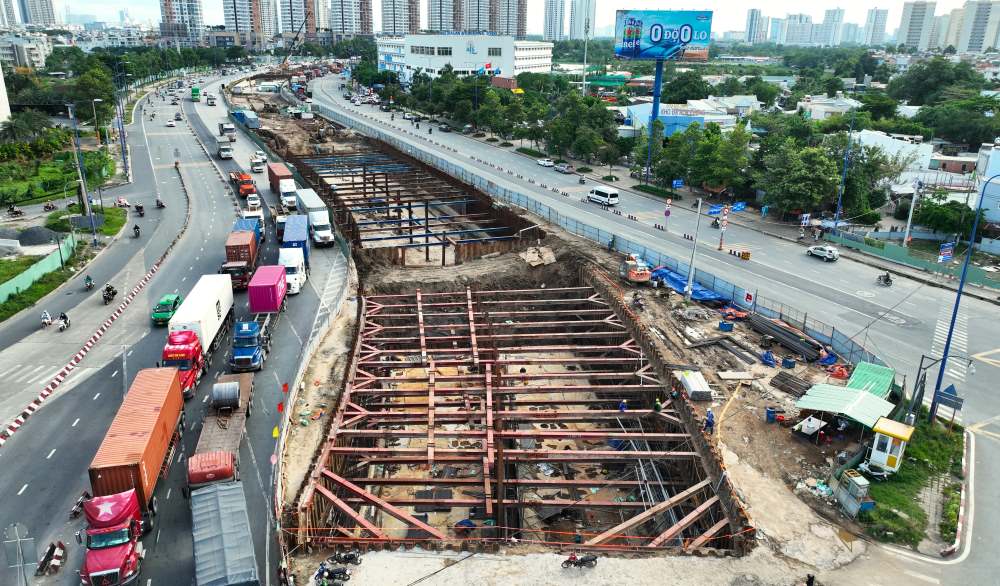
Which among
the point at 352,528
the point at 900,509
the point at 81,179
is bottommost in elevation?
the point at 352,528

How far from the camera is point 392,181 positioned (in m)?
76.6

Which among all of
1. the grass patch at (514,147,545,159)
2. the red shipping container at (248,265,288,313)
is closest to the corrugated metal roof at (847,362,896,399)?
the red shipping container at (248,265,288,313)

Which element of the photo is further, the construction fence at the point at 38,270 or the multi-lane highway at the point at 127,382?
the construction fence at the point at 38,270

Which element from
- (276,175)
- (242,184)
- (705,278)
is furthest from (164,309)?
(705,278)

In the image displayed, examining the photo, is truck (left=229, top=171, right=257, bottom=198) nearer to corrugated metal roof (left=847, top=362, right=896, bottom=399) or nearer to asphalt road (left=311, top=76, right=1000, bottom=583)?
asphalt road (left=311, top=76, right=1000, bottom=583)

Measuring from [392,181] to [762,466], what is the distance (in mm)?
58172

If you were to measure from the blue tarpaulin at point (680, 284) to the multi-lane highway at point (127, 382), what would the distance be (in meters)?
24.5

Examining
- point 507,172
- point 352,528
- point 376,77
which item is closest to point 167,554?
point 352,528

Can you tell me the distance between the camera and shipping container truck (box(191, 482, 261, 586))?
20.2 m

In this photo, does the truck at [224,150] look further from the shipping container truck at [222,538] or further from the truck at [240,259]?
the shipping container truck at [222,538]

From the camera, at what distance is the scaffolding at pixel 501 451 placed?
25.6 m

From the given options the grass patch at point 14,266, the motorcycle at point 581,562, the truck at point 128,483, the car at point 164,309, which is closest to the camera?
the truck at point 128,483

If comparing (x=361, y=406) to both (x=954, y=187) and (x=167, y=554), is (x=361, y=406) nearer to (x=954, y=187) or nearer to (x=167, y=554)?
(x=167, y=554)

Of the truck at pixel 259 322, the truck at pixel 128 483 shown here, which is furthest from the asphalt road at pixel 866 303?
the truck at pixel 259 322
